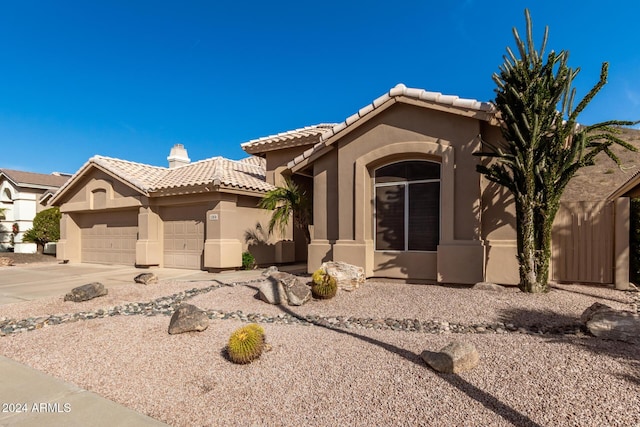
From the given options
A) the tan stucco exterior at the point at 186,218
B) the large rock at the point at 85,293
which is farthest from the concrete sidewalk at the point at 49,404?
the tan stucco exterior at the point at 186,218

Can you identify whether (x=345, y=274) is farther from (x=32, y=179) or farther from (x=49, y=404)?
(x=32, y=179)

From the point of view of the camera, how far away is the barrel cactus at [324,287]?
26.5ft

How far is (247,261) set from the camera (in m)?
14.2

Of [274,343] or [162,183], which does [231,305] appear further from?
[162,183]

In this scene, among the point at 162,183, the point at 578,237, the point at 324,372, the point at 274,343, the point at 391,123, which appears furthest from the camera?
the point at 162,183

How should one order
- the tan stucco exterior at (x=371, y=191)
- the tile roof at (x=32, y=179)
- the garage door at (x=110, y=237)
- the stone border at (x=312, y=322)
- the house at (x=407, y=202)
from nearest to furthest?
the stone border at (x=312, y=322) < the house at (x=407, y=202) < the tan stucco exterior at (x=371, y=191) < the garage door at (x=110, y=237) < the tile roof at (x=32, y=179)

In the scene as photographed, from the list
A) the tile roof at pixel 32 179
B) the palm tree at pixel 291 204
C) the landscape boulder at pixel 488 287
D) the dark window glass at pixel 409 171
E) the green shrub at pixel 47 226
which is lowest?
the landscape boulder at pixel 488 287

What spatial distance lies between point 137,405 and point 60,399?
Result: 938 mm

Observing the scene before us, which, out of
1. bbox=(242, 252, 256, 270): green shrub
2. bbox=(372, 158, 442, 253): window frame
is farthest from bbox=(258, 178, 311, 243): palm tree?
bbox=(372, 158, 442, 253): window frame

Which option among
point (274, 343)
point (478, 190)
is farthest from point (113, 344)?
point (478, 190)

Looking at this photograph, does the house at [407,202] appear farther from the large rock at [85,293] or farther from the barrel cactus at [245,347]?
the barrel cactus at [245,347]

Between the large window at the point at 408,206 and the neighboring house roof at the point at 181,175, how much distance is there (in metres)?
6.05

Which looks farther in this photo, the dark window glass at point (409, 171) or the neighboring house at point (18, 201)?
the neighboring house at point (18, 201)

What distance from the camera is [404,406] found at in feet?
11.8
